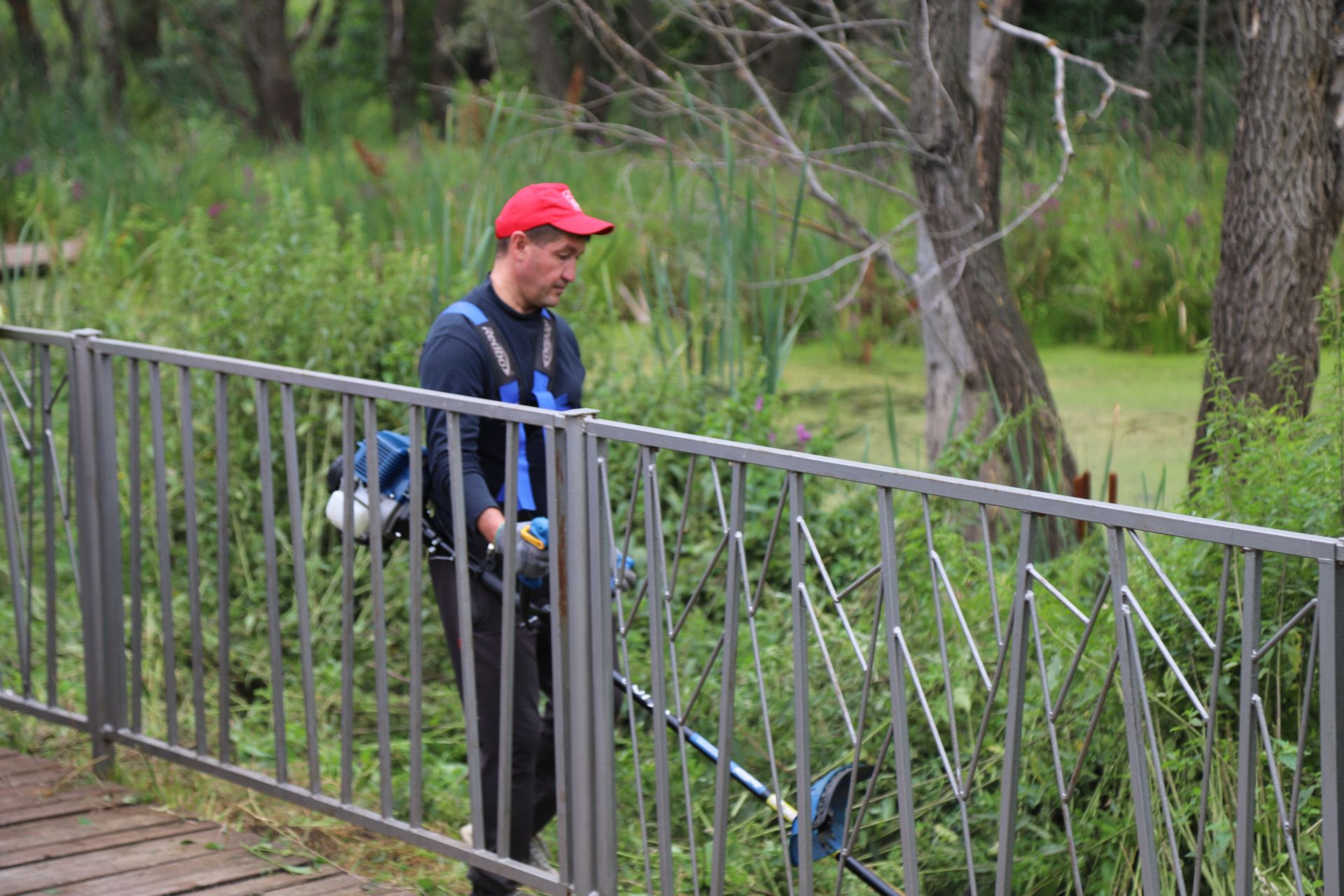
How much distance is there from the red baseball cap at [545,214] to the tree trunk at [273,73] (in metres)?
13.6

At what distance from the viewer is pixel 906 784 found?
2.14 m

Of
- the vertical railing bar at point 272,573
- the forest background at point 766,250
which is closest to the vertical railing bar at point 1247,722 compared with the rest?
the forest background at point 766,250

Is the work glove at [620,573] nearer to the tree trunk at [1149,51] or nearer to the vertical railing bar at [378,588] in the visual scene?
the vertical railing bar at [378,588]

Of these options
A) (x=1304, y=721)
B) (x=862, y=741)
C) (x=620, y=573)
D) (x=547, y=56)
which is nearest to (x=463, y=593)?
(x=620, y=573)

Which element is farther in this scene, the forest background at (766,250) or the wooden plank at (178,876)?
the forest background at (766,250)

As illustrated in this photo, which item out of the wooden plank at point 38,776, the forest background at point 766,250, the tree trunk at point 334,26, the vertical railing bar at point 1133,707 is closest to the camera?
the vertical railing bar at point 1133,707

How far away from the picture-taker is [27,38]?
18734mm

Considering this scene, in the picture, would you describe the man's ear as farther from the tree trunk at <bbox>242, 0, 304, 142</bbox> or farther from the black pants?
the tree trunk at <bbox>242, 0, 304, 142</bbox>

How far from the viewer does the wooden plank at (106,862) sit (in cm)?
287

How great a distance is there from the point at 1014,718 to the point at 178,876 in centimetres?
178

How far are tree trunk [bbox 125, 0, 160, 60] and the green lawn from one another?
17396mm

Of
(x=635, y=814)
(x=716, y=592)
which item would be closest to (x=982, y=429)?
(x=716, y=592)

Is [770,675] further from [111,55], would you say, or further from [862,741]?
[111,55]

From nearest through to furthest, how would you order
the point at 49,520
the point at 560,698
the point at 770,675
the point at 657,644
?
1. the point at 657,644
2. the point at 560,698
3. the point at 49,520
4. the point at 770,675
